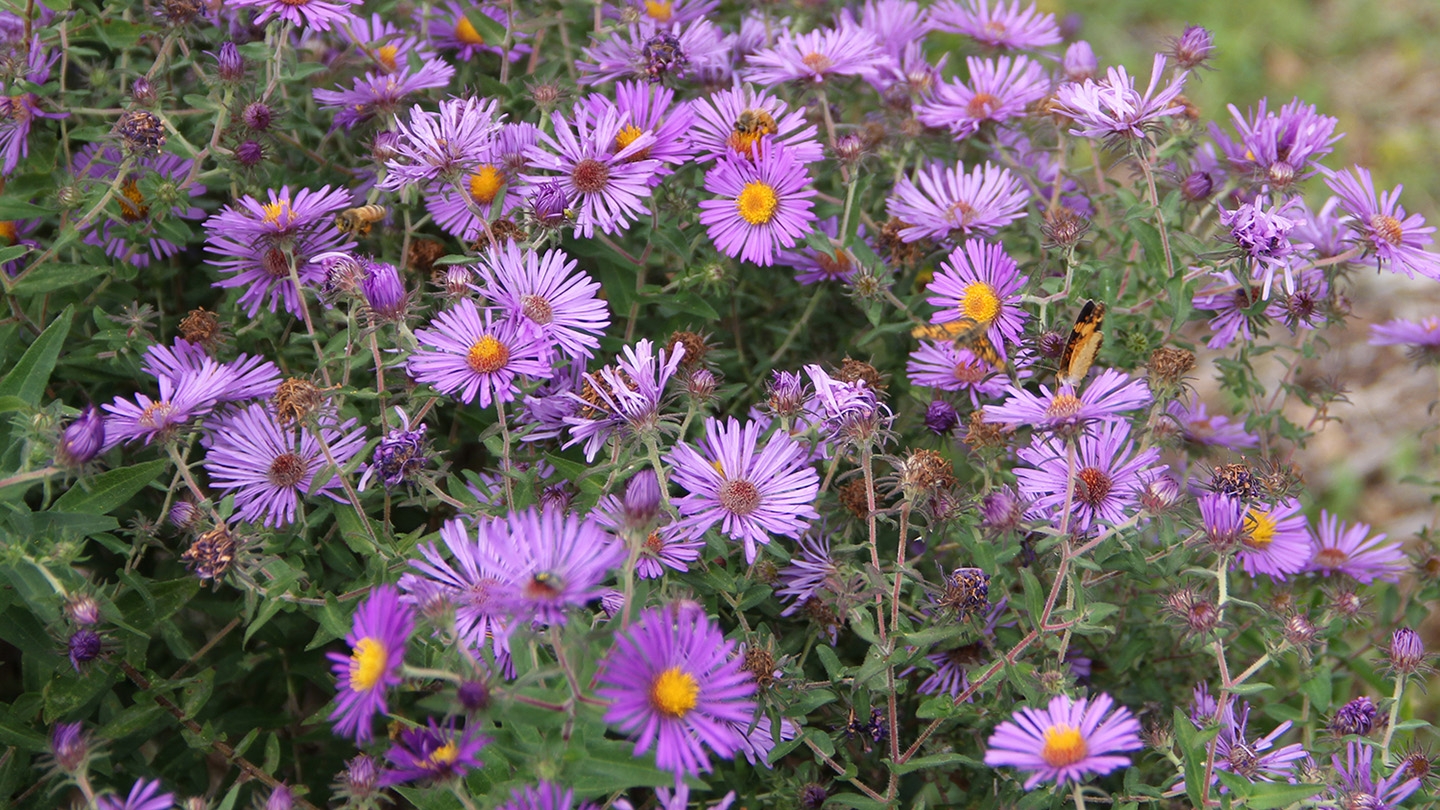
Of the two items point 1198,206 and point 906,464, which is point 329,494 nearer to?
point 906,464

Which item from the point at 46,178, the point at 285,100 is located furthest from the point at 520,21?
the point at 46,178

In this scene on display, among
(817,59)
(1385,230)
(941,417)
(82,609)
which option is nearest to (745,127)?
(817,59)

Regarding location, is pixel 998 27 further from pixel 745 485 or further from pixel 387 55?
pixel 745 485

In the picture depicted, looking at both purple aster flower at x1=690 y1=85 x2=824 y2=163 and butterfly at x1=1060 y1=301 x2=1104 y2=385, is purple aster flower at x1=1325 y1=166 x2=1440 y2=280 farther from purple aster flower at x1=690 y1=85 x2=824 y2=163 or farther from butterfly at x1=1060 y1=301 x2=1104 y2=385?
purple aster flower at x1=690 y1=85 x2=824 y2=163

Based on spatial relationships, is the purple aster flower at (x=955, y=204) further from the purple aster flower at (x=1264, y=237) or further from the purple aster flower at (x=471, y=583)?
the purple aster flower at (x=471, y=583)

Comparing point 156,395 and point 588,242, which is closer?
point 156,395

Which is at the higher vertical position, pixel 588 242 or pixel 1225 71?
pixel 1225 71
